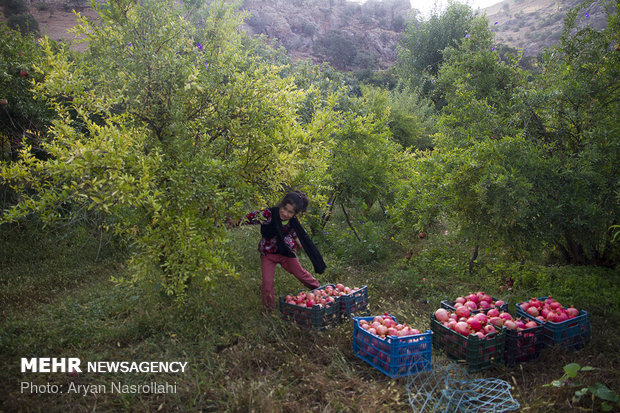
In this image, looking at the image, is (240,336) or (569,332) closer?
(569,332)

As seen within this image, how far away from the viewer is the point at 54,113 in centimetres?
754

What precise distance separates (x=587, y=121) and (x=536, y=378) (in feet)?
11.7

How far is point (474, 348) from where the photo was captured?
3516mm

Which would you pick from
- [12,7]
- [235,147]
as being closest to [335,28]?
[12,7]

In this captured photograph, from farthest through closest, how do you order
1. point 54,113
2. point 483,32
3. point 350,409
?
point 54,113 < point 483,32 < point 350,409

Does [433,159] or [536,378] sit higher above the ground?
[433,159]

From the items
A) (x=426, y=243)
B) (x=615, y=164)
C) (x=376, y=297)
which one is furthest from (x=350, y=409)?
(x=426, y=243)

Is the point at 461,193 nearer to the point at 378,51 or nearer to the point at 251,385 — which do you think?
the point at 251,385

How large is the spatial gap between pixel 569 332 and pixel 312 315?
265cm

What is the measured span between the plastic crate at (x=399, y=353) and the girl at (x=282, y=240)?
1.58 meters

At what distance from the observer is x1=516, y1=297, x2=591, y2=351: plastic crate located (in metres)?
3.72

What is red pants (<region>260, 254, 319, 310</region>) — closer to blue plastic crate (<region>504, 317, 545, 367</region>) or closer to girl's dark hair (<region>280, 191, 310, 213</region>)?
girl's dark hair (<region>280, 191, 310, 213</region>)

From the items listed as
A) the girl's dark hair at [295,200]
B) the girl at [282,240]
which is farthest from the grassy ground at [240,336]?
the girl's dark hair at [295,200]

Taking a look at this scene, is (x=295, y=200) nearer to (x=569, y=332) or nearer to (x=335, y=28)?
(x=569, y=332)
